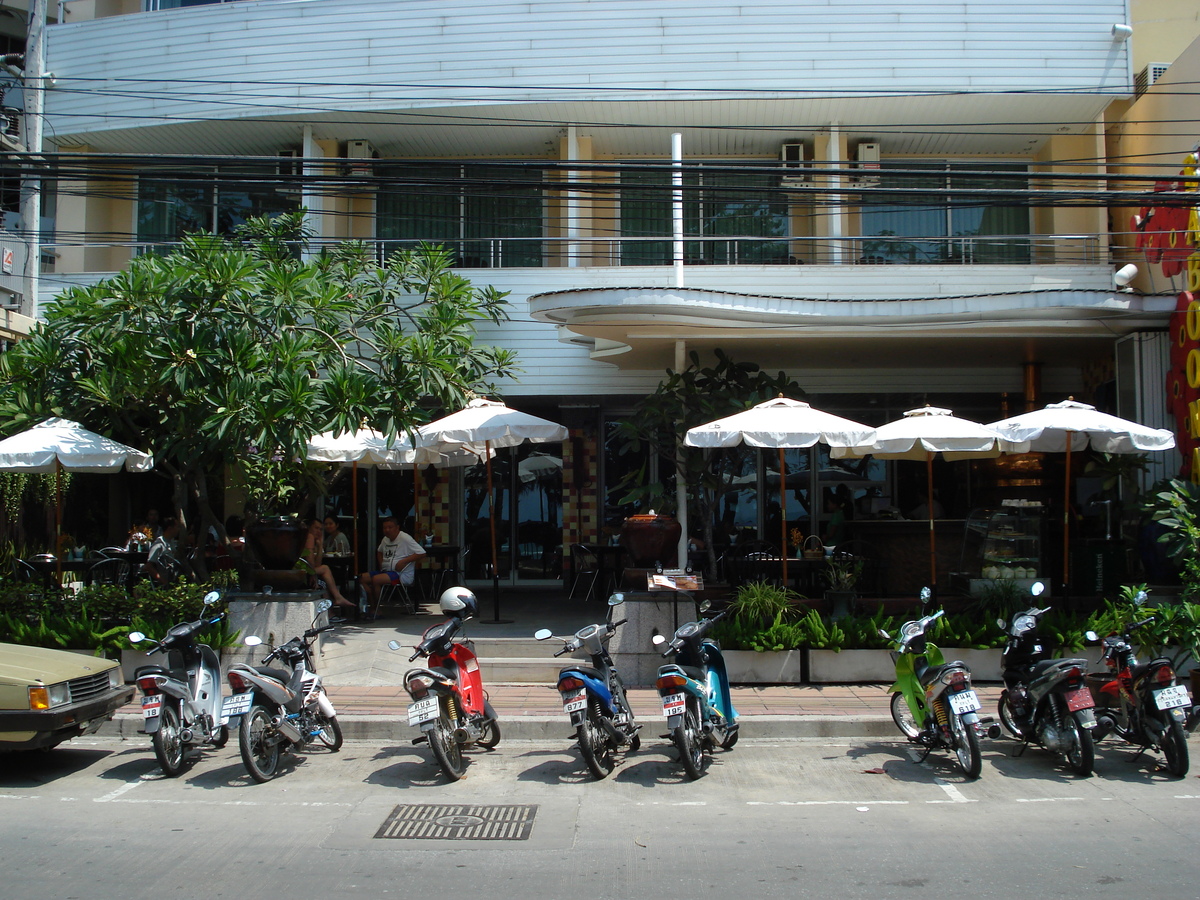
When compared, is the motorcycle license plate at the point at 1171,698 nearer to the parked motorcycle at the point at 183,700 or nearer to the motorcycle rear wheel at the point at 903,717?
the motorcycle rear wheel at the point at 903,717

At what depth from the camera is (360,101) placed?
49.1 feet

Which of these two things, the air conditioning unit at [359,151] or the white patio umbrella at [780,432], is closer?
the white patio umbrella at [780,432]

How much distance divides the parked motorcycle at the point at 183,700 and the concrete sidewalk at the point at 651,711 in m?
1.21

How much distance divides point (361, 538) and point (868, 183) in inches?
413

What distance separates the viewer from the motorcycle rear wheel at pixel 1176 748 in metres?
6.95

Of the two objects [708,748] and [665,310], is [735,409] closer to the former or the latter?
[665,310]

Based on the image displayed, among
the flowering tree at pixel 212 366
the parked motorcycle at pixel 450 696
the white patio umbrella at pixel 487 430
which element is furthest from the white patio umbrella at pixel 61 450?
the parked motorcycle at pixel 450 696

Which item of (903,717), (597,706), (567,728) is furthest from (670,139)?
(597,706)

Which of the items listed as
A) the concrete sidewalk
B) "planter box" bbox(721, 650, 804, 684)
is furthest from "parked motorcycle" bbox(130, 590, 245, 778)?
"planter box" bbox(721, 650, 804, 684)

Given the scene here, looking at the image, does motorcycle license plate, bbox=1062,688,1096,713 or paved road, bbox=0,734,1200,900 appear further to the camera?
motorcycle license plate, bbox=1062,688,1096,713

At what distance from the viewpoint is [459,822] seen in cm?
630

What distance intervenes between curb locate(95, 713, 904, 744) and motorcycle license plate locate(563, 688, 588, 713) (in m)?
1.53

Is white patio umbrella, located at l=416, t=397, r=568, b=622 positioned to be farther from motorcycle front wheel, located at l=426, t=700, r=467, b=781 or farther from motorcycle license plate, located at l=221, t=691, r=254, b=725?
motorcycle license plate, located at l=221, t=691, r=254, b=725

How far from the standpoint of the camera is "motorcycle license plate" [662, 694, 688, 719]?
686 centimetres
